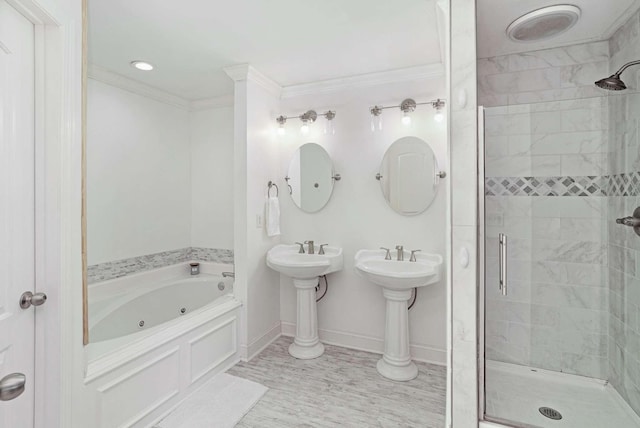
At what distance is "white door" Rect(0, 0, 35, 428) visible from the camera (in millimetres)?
1231

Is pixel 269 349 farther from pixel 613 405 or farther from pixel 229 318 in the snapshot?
pixel 613 405

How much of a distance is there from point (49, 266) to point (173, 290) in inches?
75.5

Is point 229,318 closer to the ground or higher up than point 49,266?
closer to the ground

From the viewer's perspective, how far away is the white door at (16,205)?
1.23 m

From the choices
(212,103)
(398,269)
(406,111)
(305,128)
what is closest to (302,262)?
(398,269)

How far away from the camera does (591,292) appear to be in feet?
6.78

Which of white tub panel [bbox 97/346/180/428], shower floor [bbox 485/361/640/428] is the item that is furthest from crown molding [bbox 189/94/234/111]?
shower floor [bbox 485/361/640/428]

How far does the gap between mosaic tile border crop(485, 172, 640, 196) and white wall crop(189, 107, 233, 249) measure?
8.43 feet

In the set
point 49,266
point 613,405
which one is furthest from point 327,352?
point 49,266

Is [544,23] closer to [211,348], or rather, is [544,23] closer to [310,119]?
[310,119]

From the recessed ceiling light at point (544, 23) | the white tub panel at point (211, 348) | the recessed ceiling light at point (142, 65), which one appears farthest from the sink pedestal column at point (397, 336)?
the recessed ceiling light at point (142, 65)

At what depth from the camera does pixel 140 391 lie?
193cm

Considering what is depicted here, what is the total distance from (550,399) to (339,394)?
4.20 ft

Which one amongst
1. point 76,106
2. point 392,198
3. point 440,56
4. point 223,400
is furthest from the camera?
point 392,198
